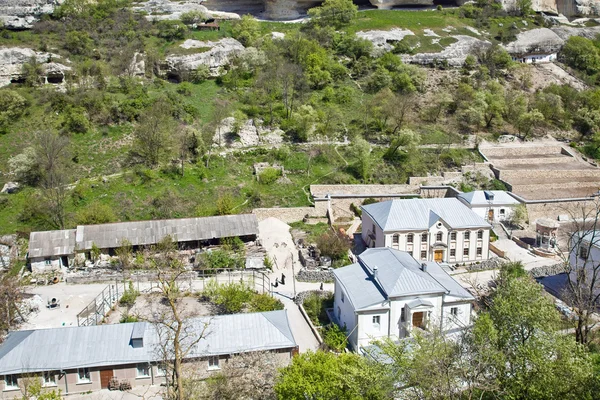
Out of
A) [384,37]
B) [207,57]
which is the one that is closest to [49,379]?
[207,57]

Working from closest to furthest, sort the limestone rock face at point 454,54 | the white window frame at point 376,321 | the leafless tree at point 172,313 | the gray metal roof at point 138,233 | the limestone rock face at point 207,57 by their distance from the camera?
the leafless tree at point 172,313 → the white window frame at point 376,321 → the gray metal roof at point 138,233 → the limestone rock face at point 207,57 → the limestone rock face at point 454,54

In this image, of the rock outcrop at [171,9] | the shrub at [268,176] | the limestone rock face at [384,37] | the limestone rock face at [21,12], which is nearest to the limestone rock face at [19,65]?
the limestone rock face at [21,12]

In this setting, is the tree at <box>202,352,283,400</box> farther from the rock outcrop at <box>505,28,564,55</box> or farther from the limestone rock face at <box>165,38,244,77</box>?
the rock outcrop at <box>505,28,564,55</box>

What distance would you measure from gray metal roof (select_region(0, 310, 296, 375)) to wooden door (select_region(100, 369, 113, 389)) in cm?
41

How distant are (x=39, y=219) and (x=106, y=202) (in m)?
4.04

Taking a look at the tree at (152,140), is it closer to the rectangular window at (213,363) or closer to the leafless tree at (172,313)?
the leafless tree at (172,313)

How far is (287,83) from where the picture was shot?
48906 millimetres

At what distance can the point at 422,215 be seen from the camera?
3291 cm

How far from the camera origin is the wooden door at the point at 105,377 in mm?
21094

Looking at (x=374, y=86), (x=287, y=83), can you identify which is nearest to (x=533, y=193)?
(x=374, y=86)

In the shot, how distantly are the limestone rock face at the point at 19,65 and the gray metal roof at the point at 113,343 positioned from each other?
107 ft

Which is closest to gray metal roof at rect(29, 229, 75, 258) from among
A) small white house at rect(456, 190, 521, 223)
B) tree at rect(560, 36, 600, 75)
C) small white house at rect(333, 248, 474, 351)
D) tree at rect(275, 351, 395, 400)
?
small white house at rect(333, 248, 474, 351)

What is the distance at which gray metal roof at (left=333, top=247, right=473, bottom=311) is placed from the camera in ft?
79.5

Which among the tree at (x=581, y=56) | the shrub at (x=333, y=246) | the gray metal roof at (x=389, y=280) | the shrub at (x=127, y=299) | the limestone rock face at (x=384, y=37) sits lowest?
the shrub at (x=333, y=246)
